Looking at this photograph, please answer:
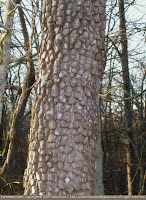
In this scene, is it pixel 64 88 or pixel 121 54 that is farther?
pixel 121 54

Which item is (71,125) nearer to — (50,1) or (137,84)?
(50,1)

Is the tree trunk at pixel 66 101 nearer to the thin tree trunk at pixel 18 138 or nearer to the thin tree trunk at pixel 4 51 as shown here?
the thin tree trunk at pixel 4 51

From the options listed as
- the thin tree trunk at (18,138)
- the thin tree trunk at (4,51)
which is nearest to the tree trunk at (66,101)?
the thin tree trunk at (4,51)

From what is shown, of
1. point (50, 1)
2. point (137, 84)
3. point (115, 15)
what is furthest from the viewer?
point (137, 84)

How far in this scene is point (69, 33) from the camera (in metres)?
2.67

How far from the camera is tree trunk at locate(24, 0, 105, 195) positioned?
2.44 meters

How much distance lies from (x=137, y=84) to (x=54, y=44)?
993 cm

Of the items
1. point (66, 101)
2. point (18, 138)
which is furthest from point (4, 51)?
point (18, 138)

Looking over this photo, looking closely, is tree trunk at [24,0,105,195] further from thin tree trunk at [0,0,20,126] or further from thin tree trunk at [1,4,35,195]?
thin tree trunk at [1,4,35,195]

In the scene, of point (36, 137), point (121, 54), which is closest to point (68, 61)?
point (36, 137)

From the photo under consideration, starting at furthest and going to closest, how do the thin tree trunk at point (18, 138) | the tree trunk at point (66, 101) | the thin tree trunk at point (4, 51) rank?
the thin tree trunk at point (18, 138), the thin tree trunk at point (4, 51), the tree trunk at point (66, 101)

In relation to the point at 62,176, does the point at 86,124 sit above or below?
above

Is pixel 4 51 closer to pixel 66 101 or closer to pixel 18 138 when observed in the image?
pixel 66 101

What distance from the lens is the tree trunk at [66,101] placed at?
2.44 m
